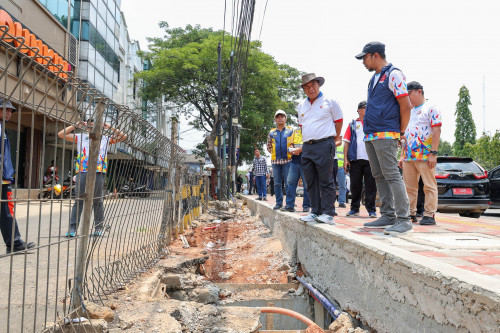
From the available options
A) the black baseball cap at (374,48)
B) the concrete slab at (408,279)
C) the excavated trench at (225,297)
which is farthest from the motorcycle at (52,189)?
the black baseball cap at (374,48)

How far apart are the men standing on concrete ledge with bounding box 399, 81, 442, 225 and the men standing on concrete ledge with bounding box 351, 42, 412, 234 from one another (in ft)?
2.94

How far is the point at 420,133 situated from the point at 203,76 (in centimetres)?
2069

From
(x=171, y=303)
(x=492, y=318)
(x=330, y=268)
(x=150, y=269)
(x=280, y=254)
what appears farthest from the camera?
(x=280, y=254)

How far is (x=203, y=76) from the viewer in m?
24.1

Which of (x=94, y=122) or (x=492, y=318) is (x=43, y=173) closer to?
(x=94, y=122)

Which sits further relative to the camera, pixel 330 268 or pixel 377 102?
pixel 377 102

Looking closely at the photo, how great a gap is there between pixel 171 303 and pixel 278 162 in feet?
13.7

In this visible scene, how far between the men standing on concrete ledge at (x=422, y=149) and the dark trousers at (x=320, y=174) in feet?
3.30

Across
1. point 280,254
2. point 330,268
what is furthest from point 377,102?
point 280,254

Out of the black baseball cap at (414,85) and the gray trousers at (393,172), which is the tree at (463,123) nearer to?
the black baseball cap at (414,85)

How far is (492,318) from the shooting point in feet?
5.46

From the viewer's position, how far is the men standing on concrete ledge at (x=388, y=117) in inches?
148

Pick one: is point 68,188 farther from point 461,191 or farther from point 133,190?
point 461,191

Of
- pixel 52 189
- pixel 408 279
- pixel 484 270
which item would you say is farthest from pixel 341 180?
pixel 52 189
